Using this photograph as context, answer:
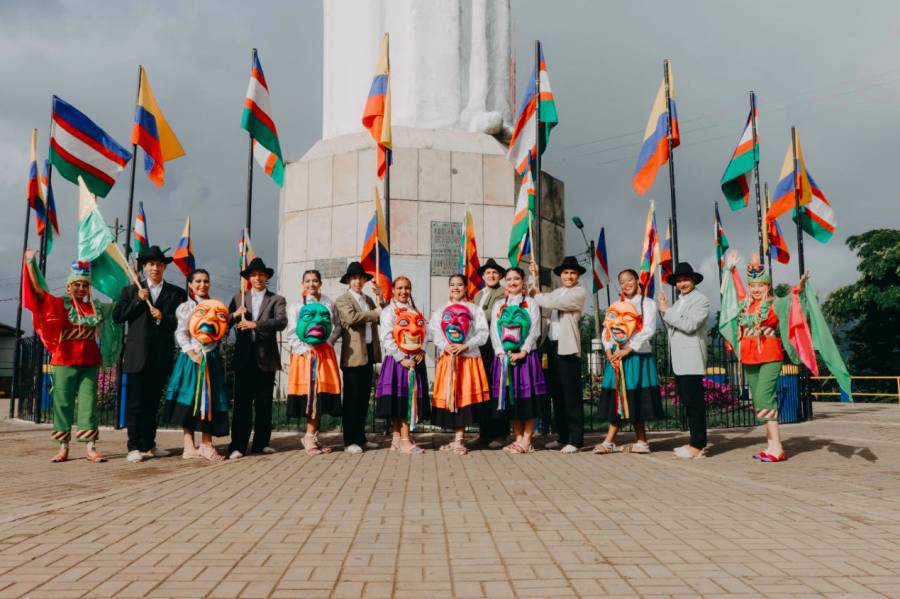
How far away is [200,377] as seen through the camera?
274 inches

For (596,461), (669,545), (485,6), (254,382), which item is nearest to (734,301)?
(596,461)

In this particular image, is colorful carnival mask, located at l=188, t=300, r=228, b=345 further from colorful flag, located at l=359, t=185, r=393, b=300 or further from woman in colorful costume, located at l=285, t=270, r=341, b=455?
colorful flag, located at l=359, t=185, r=393, b=300

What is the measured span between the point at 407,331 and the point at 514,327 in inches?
44.5

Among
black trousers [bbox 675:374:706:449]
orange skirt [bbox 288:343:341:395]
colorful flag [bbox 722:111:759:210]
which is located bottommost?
black trousers [bbox 675:374:706:449]

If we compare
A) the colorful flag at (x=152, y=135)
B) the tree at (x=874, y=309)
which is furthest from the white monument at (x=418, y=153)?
the tree at (x=874, y=309)

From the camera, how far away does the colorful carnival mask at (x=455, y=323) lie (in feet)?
23.7

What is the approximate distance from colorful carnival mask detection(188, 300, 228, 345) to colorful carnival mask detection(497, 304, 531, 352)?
2892 mm

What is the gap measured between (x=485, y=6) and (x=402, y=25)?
1.72 meters

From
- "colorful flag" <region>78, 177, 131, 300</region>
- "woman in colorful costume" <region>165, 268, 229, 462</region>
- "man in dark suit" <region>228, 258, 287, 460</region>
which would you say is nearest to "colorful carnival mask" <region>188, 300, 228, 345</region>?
"woman in colorful costume" <region>165, 268, 229, 462</region>

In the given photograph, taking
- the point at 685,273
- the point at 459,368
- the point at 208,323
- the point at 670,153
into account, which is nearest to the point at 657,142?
the point at 670,153

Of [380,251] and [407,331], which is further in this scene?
[380,251]

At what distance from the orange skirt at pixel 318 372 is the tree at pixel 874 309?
95.5 ft

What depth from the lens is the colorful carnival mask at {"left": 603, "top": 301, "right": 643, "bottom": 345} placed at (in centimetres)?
732

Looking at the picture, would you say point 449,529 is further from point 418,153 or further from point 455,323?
point 418,153
